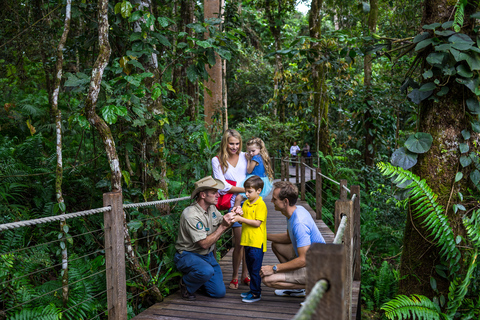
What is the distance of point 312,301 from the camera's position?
1.12 meters

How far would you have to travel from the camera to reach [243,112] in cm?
2091

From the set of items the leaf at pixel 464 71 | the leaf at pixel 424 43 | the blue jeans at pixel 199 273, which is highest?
the leaf at pixel 424 43

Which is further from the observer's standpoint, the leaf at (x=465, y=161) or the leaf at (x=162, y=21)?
the leaf at (x=162, y=21)

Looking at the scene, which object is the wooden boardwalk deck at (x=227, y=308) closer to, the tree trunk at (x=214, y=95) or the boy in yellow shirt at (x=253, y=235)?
the boy in yellow shirt at (x=253, y=235)

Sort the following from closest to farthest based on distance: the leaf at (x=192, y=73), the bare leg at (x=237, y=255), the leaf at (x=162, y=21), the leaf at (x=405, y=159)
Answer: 1. the leaf at (x=405, y=159)
2. the leaf at (x=162, y=21)
3. the bare leg at (x=237, y=255)
4. the leaf at (x=192, y=73)

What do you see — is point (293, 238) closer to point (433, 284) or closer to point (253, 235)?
point (253, 235)

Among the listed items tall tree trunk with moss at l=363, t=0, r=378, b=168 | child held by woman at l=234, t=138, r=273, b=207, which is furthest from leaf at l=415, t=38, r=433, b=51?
tall tree trunk with moss at l=363, t=0, r=378, b=168

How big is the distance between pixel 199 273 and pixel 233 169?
1.27m

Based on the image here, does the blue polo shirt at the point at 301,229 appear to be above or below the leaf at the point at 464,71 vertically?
below

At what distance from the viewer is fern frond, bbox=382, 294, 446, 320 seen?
12.2ft

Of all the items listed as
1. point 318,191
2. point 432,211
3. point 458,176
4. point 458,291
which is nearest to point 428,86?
point 458,176

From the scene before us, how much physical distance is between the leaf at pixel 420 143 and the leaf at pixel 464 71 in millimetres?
651

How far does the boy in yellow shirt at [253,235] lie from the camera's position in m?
3.72

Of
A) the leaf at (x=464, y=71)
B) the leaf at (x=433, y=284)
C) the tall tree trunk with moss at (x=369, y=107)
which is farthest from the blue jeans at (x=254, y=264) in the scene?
the tall tree trunk with moss at (x=369, y=107)
